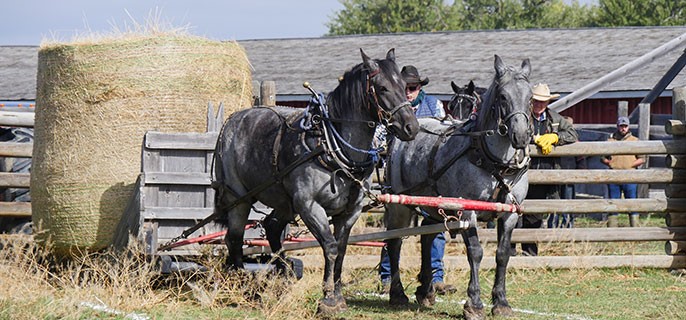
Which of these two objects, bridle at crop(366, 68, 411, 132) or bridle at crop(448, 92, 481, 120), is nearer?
bridle at crop(366, 68, 411, 132)

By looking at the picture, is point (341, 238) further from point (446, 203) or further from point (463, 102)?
point (463, 102)

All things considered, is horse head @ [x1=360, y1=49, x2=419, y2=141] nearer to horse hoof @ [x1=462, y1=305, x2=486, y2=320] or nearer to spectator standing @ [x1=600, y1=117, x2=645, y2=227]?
horse hoof @ [x1=462, y1=305, x2=486, y2=320]

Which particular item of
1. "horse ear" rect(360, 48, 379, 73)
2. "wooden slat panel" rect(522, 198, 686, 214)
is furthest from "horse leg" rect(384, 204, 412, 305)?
"wooden slat panel" rect(522, 198, 686, 214)

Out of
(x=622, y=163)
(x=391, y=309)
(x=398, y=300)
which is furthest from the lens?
(x=622, y=163)

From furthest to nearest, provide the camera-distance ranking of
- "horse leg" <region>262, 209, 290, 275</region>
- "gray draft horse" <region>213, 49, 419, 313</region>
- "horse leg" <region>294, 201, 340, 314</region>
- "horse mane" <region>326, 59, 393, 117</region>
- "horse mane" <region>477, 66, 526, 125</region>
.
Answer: "horse leg" <region>262, 209, 290, 275</region> < "horse mane" <region>477, 66, 526, 125</region> < "horse leg" <region>294, 201, 340, 314</region> < "horse mane" <region>326, 59, 393, 117</region> < "gray draft horse" <region>213, 49, 419, 313</region>

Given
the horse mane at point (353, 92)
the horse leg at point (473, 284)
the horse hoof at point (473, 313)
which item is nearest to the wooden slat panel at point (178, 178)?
the horse mane at point (353, 92)

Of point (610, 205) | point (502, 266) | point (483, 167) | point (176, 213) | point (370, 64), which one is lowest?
point (502, 266)

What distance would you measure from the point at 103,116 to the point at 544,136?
4362mm

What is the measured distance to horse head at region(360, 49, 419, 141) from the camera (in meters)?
7.87

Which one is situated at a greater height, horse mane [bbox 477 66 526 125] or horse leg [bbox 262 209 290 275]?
horse mane [bbox 477 66 526 125]

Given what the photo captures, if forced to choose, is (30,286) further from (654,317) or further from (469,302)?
(654,317)

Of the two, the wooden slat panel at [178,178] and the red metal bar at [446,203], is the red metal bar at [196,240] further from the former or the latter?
the red metal bar at [446,203]

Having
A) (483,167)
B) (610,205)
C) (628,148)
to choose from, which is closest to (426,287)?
(483,167)

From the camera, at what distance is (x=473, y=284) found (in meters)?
8.48
